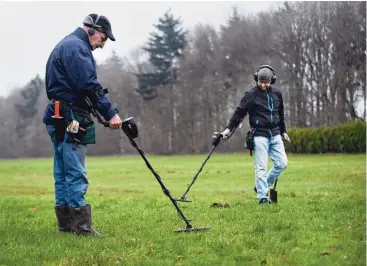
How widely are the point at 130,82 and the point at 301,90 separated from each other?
26.5 m

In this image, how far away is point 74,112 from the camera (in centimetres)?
678

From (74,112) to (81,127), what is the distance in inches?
7.5

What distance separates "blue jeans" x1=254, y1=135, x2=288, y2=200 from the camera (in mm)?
9766

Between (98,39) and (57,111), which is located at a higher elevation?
(98,39)

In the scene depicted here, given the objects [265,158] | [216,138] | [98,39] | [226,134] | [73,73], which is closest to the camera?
[73,73]

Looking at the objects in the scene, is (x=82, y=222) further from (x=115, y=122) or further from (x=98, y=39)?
(x=98, y=39)

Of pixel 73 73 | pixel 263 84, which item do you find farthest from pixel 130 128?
pixel 263 84

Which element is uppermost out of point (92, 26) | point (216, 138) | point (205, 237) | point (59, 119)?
point (92, 26)

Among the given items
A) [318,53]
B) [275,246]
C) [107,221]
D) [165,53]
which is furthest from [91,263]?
[165,53]

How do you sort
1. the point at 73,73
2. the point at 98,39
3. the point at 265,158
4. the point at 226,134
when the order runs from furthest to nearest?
the point at 265,158
the point at 226,134
the point at 98,39
the point at 73,73

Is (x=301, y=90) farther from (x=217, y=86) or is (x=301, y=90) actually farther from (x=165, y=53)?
(x=165, y=53)

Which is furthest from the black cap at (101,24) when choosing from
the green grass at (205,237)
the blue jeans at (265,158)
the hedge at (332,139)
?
the hedge at (332,139)

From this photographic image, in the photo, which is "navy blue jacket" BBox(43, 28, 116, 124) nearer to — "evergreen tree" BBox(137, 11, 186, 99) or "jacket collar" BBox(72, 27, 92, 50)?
"jacket collar" BBox(72, 27, 92, 50)

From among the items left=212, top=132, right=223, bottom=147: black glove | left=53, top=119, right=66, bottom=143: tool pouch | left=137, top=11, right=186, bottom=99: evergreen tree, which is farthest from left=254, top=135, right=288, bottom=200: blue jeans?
left=137, top=11, right=186, bottom=99: evergreen tree
